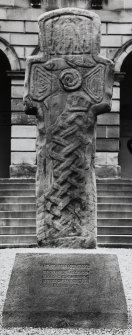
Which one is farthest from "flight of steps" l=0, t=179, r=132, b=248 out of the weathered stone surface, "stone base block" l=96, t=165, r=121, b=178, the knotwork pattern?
the weathered stone surface

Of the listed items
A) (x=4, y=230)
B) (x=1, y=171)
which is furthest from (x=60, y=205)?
(x=1, y=171)

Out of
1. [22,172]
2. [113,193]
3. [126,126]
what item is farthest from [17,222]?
[126,126]

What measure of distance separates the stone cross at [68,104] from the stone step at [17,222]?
727 centimetres

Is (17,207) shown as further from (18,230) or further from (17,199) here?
(18,230)

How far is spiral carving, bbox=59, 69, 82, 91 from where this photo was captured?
8.36 m

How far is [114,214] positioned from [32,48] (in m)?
6.83

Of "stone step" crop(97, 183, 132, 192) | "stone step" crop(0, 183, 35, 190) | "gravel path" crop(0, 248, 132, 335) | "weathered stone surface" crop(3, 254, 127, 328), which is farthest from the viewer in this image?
"stone step" crop(0, 183, 35, 190)

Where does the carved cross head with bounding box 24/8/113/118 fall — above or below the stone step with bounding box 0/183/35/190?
above

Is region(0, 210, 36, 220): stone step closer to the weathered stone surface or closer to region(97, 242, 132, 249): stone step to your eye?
region(97, 242, 132, 249): stone step

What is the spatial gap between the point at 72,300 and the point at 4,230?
786 cm

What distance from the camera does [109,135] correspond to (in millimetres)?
21453

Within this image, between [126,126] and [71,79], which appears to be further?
[126,126]

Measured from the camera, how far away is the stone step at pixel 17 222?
15.7m

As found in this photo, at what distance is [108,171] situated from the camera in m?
21.0
